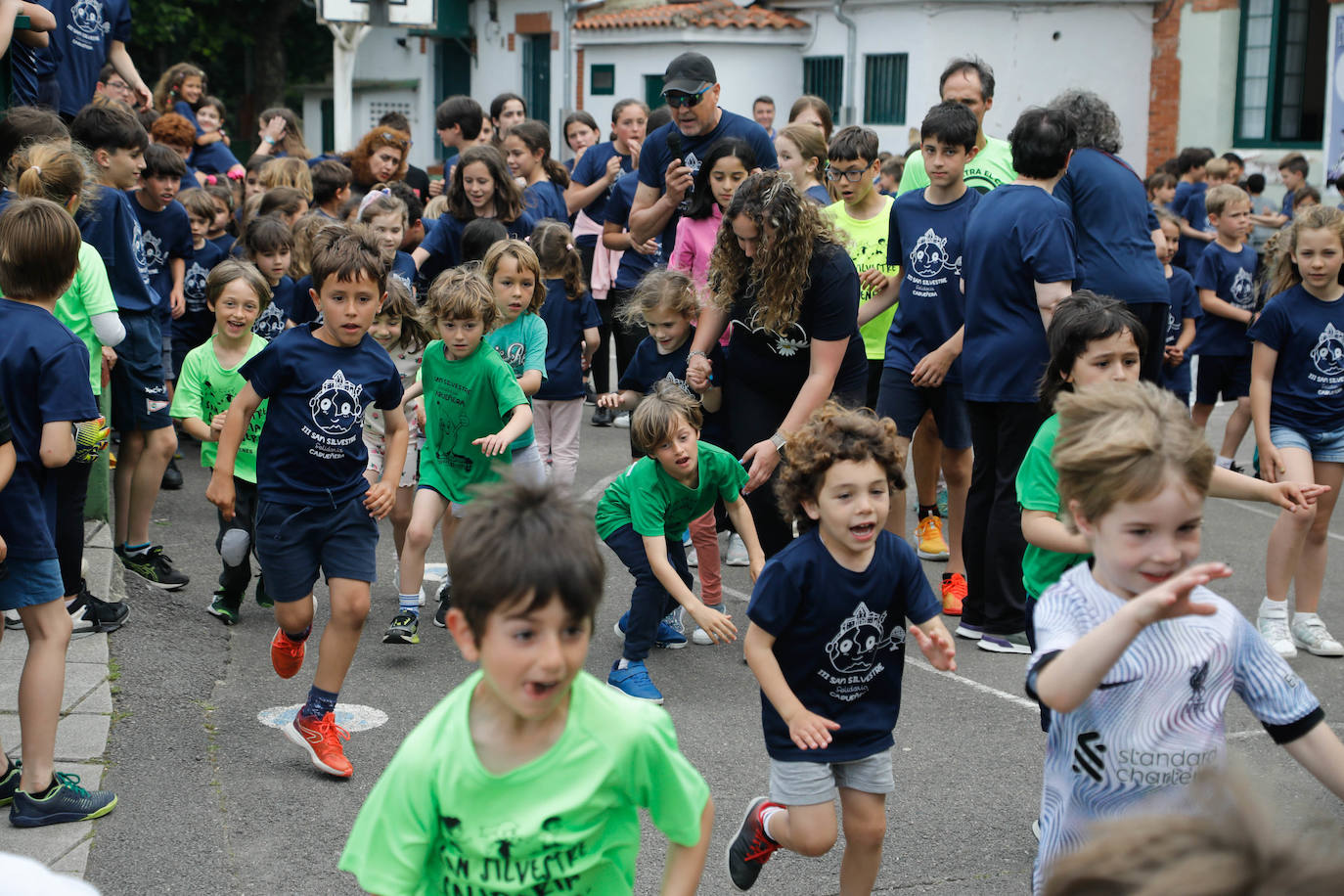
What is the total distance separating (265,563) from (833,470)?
229 centimetres

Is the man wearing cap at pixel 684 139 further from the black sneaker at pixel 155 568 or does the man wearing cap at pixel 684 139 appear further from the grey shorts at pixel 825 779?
the grey shorts at pixel 825 779

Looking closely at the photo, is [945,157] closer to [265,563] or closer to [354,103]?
[265,563]

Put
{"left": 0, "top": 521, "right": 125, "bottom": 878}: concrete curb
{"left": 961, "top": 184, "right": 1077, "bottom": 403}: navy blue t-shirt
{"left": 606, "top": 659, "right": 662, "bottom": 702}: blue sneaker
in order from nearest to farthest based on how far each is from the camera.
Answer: {"left": 0, "top": 521, "right": 125, "bottom": 878}: concrete curb < {"left": 606, "top": 659, "right": 662, "bottom": 702}: blue sneaker < {"left": 961, "top": 184, "right": 1077, "bottom": 403}: navy blue t-shirt

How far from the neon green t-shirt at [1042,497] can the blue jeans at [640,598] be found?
1894 mm

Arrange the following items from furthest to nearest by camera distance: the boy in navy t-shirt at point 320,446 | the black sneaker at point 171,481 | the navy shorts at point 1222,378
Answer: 1. the navy shorts at point 1222,378
2. the black sneaker at point 171,481
3. the boy in navy t-shirt at point 320,446

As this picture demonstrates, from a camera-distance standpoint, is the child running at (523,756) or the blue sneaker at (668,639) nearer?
the child running at (523,756)

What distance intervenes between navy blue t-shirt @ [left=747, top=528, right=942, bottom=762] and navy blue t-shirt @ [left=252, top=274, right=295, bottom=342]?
16.6 ft

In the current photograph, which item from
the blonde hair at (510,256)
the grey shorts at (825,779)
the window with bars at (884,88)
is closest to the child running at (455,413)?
the blonde hair at (510,256)

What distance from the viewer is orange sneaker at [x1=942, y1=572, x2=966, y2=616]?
6.70 metres

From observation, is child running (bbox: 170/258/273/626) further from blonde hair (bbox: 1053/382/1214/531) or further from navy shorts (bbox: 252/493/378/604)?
blonde hair (bbox: 1053/382/1214/531)

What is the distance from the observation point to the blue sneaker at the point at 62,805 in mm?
4164

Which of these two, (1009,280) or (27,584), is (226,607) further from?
(1009,280)

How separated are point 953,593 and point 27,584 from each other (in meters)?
4.09

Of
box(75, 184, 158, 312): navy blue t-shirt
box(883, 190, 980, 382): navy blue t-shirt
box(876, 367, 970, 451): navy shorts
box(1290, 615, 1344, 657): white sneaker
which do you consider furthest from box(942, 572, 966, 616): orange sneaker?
box(75, 184, 158, 312): navy blue t-shirt
